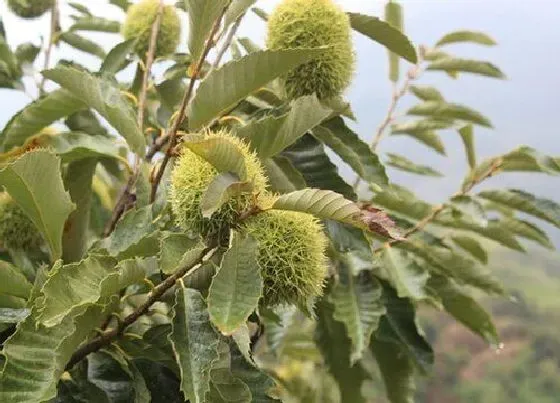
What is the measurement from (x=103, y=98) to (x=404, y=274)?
0.69 meters

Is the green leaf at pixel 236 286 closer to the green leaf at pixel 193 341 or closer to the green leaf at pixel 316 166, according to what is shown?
the green leaf at pixel 193 341

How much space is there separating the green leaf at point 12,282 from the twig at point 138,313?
11 cm

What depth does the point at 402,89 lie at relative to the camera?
5.93 ft

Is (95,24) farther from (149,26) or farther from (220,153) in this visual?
(220,153)

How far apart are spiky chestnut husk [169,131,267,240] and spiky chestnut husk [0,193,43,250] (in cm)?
51

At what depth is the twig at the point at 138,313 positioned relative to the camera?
84cm

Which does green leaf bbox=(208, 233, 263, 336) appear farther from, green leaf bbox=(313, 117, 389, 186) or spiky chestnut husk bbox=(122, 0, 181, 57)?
spiky chestnut husk bbox=(122, 0, 181, 57)

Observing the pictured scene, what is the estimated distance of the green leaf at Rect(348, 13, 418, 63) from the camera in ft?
3.80

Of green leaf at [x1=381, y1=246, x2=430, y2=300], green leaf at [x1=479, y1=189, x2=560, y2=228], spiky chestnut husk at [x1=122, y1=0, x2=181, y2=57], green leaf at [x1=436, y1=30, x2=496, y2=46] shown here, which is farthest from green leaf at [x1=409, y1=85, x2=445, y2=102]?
spiky chestnut husk at [x1=122, y1=0, x2=181, y2=57]

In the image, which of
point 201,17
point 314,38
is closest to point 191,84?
point 201,17

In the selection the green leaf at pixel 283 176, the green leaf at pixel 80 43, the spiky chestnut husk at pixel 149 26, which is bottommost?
the green leaf at pixel 80 43

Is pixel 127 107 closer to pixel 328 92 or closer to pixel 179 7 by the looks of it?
pixel 328 92

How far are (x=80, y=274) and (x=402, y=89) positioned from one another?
1218 mm

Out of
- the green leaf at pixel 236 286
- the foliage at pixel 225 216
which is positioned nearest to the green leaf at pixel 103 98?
the foliage at pixel 225 216
